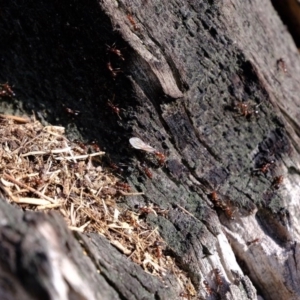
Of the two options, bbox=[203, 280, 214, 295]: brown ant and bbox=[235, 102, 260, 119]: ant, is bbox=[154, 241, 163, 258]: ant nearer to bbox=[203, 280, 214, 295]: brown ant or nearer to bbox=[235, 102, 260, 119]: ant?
bbox=[203, 280, 214, 295]: brown ant

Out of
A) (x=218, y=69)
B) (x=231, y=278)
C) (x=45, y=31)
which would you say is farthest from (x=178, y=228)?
(x=45, y=31)

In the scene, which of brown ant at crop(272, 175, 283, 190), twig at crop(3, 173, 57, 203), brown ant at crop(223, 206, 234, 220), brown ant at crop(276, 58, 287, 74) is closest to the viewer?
twig at crop(3, 173, 57, 203)

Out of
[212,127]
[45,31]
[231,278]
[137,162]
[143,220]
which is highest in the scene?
[45,31]

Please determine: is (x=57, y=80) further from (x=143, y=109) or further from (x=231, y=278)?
(x=231, y=278)

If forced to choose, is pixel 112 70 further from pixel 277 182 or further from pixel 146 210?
pixel 277 182

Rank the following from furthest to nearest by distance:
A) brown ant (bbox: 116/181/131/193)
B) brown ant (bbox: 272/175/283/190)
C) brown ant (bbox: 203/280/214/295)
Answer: brown ant (bbox: 272/175/283/190), brown ant (bbox: 116/181/131/193), brown ant (bbox: 203/280/214/295)

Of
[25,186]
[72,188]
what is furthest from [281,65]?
[25,186]

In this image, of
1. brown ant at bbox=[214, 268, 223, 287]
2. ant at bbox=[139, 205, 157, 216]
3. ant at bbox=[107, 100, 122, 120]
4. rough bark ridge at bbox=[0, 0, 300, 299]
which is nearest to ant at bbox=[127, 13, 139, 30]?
rough bark ridge at bbox=[0, 0, 300, 299]
